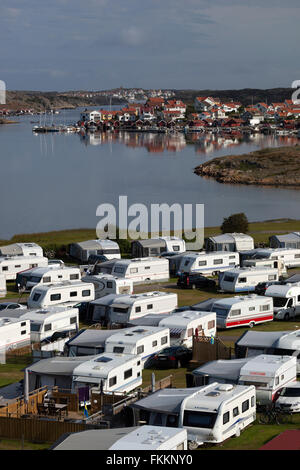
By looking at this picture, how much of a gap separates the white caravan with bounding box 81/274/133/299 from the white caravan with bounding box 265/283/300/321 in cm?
396

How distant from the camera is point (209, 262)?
2473 centimetres

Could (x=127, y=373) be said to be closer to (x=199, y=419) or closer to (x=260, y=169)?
(x=199, y=419)

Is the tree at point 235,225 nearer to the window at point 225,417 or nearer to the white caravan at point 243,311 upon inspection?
the white caravan at point 243,311

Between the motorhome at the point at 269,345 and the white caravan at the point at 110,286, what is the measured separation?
251 inches

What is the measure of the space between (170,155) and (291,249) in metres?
66.3

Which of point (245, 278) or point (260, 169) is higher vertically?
point (260, 169)

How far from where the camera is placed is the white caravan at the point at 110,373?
1282 centimetres

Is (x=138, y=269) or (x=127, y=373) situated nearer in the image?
(x=127, y=373)

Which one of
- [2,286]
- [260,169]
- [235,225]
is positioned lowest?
[2,286]

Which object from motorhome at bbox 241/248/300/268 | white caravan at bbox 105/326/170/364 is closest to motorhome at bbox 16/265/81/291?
motorhome at bbox 241/248/300/268

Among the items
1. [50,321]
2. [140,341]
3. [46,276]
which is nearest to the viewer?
[140,341]

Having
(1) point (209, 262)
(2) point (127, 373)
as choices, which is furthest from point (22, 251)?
(2) point (127, 373)

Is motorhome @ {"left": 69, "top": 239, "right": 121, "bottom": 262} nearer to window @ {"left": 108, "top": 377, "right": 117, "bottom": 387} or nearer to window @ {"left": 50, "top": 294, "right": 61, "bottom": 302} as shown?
window @ {"left": 50, "top": 294, "right": 61, "bottom": 302}

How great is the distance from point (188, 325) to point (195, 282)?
6.73 metres
